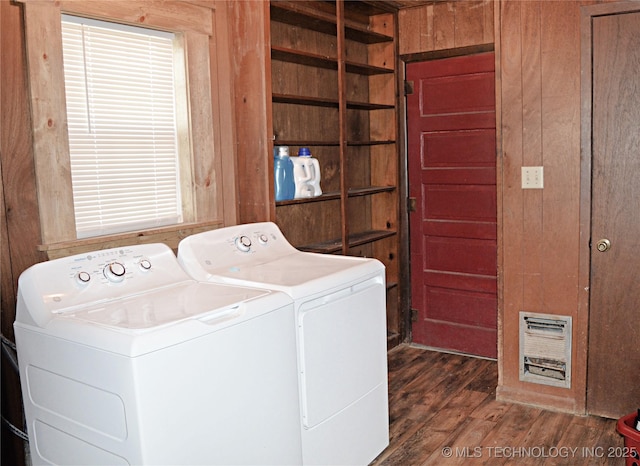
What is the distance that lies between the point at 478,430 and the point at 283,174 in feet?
5.16

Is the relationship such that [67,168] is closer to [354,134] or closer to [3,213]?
[3,213]

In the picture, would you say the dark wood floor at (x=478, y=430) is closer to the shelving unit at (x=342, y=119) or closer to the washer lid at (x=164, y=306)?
the shelving unit at (x=342, y=119)

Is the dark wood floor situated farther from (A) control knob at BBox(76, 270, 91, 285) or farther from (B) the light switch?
(A) control knob at BBox(76, 270, 91, 285)

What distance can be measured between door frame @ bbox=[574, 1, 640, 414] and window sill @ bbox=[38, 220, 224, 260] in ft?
5.72

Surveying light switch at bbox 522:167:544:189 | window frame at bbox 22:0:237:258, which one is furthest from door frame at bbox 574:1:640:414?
window frame at bbox 22:0:237:258

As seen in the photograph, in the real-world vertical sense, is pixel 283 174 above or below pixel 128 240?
above

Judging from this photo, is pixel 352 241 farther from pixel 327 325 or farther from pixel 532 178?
pixel 327 325

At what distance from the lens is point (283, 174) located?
311 centimetres

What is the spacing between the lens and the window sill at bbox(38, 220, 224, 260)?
2.28m

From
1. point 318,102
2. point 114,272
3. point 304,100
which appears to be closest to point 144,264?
point 114,272

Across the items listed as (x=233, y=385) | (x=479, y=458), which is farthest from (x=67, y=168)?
(x=479, y=458)

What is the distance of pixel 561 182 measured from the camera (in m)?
2.92

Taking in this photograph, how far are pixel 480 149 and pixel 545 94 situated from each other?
2.86 ft

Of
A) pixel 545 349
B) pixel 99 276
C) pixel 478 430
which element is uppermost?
pixel 99 276
